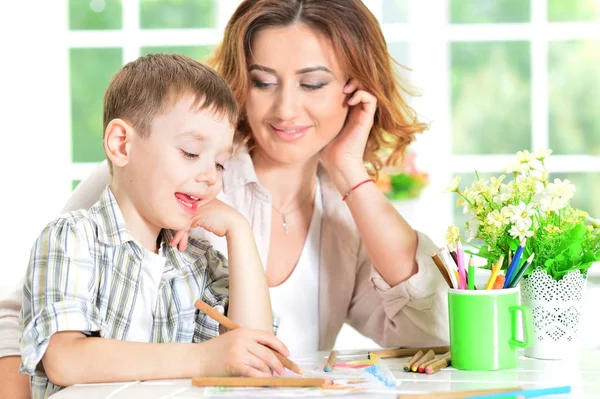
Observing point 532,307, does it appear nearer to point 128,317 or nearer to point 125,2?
point 128,317

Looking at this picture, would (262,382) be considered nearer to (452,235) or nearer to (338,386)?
(338,386)

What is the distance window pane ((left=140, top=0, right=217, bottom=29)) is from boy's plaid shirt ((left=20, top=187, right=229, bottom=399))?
253 cm

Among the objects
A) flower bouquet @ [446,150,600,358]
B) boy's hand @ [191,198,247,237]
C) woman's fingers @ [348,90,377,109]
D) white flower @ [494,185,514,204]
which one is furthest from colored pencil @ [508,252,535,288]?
woman's fingers @ [348,90,377,109]

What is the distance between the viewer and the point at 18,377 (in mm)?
1589

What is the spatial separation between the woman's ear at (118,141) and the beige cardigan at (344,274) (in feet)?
1.10

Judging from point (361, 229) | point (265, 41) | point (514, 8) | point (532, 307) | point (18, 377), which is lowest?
point (18, 377)

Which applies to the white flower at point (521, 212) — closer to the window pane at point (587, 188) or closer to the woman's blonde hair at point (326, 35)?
the woman's blonde hair at point (326, 35)

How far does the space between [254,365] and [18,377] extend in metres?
0.55

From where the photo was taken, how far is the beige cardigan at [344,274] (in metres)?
1.77

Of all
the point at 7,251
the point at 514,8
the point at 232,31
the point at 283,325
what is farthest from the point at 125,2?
the point at 283,325

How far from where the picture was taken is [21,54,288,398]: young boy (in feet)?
4.28

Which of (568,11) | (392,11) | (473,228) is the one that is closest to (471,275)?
(473,228)

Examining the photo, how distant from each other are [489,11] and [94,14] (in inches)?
73.2

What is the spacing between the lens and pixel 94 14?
4008 millimetres
